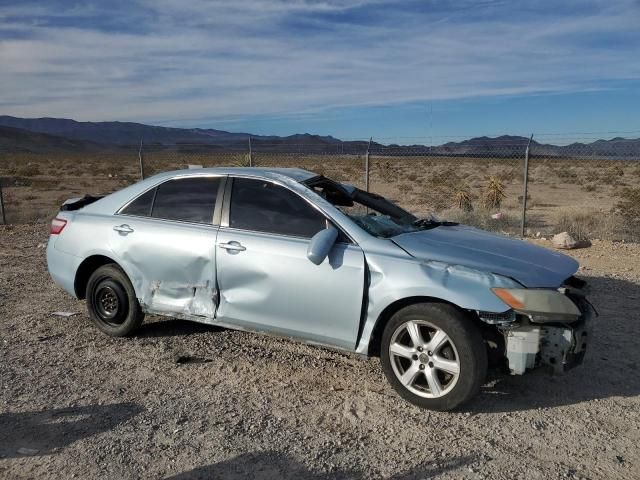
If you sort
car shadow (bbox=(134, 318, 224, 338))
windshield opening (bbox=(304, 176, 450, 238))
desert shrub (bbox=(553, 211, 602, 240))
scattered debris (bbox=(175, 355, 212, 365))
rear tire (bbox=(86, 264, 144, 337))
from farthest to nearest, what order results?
desert shrub (bbox=(553, 211, 602, 240)) → car shadow (bbox=(134, 318, 224, 338)) → rear tire (bbox=(86, 264, 144, 337)) → scattered debris (bbox=(175, 355, 212, 365)) → windshield opening (bbox=(304, 176, 450, 238))

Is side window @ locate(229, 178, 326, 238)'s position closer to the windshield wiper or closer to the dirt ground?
the windshield wiper

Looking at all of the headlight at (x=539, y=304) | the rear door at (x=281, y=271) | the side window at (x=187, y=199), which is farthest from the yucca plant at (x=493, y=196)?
the headlight at (x=539, y=304)

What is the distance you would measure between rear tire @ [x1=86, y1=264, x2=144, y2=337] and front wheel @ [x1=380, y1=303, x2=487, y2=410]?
8.21ft

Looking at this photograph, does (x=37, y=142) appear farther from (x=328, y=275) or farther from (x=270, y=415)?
(x=270, y=415)

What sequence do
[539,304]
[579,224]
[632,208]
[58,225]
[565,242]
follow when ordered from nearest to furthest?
1. [539,304]
2. [58,225]
3. [565,242]
4. [579,224]
5. [632,208]

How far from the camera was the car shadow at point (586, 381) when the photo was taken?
4.34 meters

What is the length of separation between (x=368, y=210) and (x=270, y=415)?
223 cm

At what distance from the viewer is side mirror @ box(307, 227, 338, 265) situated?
4.27 m

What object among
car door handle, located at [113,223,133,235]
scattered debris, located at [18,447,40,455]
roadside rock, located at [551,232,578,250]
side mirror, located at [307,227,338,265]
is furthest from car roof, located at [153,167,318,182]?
roadside rock, located at [551,232,578,250]

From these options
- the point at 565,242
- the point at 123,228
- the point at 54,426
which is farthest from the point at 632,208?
the point at 54,426

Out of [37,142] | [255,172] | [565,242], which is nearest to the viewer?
[255,172]

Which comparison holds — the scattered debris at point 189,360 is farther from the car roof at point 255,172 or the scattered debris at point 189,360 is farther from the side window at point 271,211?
the car roof at point 255,172

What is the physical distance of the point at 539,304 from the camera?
3.88m

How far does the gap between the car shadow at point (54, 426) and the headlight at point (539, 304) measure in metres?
2.65
